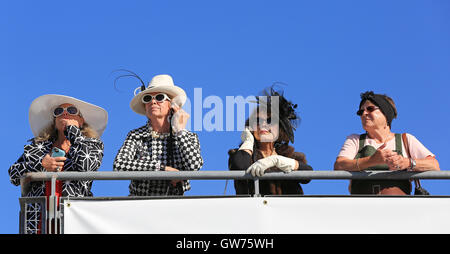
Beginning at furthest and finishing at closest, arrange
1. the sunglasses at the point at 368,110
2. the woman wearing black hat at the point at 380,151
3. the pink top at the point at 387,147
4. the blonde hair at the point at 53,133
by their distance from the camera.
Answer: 1. the blonde hair at the point at 53,133
2. the sunglasses at the point at 368,110
3. the pink top at the point at 387,147
4. the woman wearing black hat at the point at 380,151

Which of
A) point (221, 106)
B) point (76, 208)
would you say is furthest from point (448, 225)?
point (76, 208)

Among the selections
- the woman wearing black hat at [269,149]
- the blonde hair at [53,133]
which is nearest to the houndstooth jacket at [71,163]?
the blonde hair at [53,133]

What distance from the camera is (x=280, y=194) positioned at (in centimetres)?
913

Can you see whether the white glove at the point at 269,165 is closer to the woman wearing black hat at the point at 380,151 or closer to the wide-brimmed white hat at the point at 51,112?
the woman wearing black hat at the point at 380,151

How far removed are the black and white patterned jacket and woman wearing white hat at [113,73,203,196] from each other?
0.85 feet

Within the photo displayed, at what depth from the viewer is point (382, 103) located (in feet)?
31.3

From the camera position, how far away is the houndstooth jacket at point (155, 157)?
30.3ft

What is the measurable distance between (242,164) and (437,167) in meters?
1.88

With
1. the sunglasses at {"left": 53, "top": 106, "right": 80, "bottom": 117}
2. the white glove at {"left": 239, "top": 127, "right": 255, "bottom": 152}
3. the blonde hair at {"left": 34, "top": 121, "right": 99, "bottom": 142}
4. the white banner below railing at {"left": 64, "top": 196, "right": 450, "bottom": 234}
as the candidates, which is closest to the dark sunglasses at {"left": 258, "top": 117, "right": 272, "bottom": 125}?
the white glove at {"left": 239, "top": 127, "right": 255, "bottom": 152}

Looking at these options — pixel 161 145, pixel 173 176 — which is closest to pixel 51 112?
pixel 161 145

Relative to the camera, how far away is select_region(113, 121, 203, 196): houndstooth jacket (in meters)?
9.25

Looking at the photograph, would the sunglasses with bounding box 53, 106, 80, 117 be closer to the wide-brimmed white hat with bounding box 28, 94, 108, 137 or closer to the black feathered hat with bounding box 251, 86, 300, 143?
the wide-brimmed white hat with bounding box 28, 94, 108, 137

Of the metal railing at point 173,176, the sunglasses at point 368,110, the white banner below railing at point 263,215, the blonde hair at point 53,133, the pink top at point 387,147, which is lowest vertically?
the white banner below railing at point 263,215

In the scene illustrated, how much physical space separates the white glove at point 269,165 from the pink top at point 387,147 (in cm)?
A: 72
